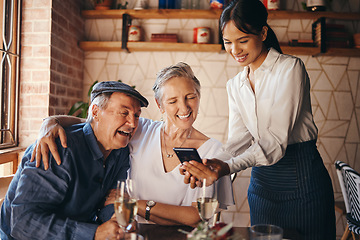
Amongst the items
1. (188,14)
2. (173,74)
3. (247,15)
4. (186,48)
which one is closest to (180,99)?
(173,74)

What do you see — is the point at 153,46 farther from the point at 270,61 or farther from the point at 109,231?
the point at 109,231

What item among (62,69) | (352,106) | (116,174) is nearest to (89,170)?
(116,174)

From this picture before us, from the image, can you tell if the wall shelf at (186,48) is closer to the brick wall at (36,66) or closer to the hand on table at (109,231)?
the brick wall at (36,66)

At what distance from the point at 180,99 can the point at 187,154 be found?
49 cm

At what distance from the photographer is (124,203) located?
1104 mm

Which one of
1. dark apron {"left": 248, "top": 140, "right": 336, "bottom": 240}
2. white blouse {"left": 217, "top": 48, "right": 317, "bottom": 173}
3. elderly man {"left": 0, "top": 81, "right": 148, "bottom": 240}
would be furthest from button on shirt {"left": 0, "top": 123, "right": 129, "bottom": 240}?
dark apron {"left": 248, "top": 140, "right": 336, "bottom": 240}

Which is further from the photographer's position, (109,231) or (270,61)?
(270,61)

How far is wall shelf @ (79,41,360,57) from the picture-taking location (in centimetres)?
360

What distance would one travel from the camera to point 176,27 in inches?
152

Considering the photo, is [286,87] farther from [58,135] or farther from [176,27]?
[176,27]

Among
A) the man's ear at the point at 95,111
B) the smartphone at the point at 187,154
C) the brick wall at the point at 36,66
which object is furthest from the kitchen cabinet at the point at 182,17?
the smartphone at the point at 187,154

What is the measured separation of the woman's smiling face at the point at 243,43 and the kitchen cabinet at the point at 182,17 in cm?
194

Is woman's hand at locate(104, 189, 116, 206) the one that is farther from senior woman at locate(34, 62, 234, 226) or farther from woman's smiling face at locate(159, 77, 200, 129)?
woman's smiling face at locate(159, 77, 200, 129)

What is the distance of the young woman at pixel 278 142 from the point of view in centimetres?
162
